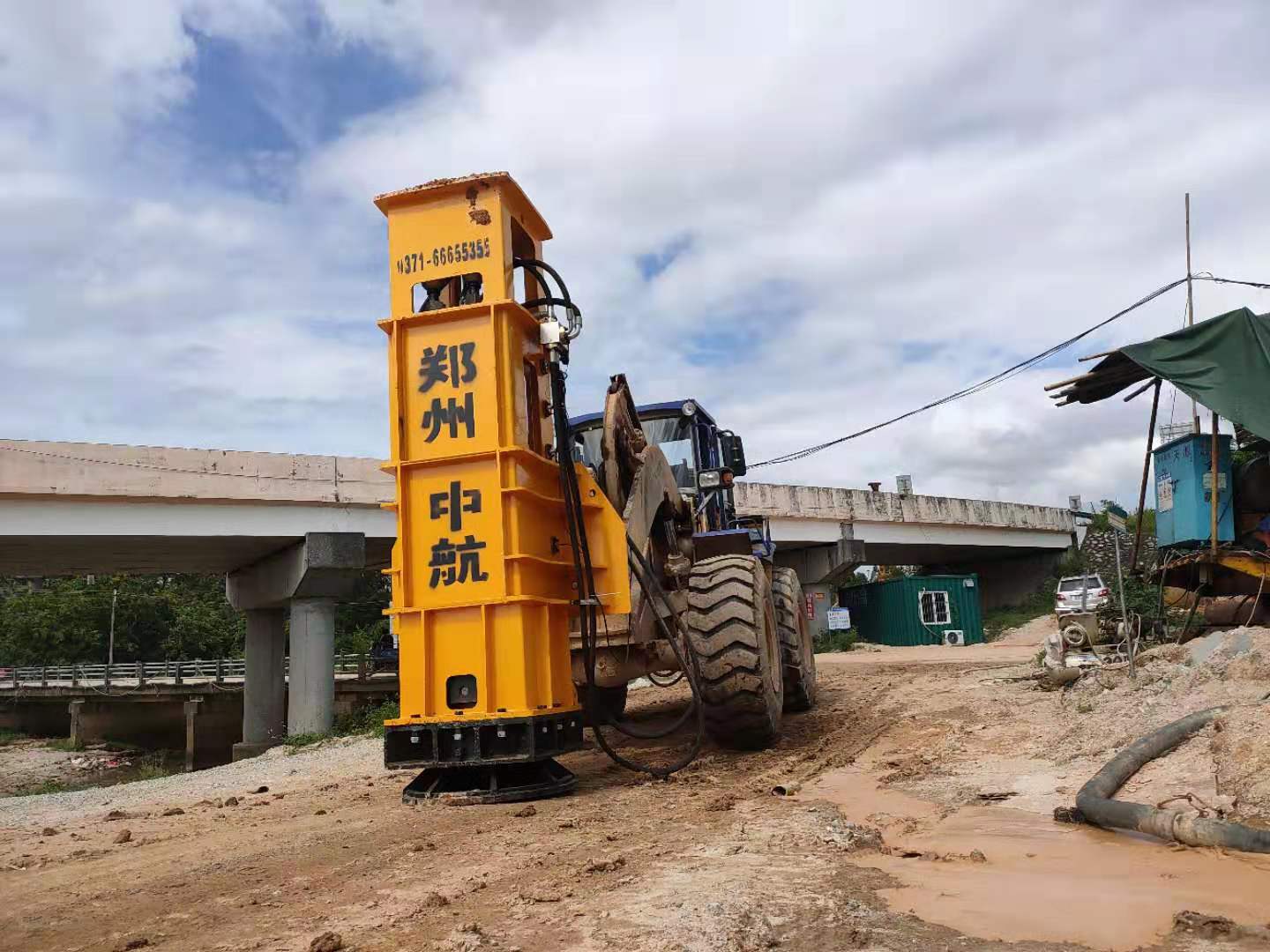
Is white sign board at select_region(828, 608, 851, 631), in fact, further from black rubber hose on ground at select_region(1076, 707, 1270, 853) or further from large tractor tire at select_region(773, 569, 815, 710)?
black rubber hose on ground at select_region(1076, 707, 1270, 853)

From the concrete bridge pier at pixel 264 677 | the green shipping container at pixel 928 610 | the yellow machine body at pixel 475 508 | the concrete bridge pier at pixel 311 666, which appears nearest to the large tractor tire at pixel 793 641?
the yellow machine body at pixel 475 508

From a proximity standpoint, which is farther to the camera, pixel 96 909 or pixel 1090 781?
pixel 1090 781

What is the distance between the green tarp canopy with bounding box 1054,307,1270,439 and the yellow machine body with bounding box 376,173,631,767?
7807 millimetres

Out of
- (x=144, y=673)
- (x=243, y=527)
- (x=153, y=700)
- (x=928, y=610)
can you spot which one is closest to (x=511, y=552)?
(x=243, y=527)

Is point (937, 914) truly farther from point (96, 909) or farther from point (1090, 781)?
point (96, 909)

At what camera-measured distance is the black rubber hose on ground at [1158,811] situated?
3.97 metres

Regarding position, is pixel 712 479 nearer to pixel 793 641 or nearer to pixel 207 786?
pixel 793 641

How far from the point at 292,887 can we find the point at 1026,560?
4046cm

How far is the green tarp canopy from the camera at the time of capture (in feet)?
34.8

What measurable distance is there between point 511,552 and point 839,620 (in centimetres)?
2700

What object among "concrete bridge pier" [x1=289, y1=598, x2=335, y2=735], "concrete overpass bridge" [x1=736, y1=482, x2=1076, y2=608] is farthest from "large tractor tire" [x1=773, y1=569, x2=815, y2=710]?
"concrete overpass bridge" [x1=736, y1=482, x2=1076, y2=608]

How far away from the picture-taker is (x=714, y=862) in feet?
13.9

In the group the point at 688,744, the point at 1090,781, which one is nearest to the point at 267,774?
the point at 688,744

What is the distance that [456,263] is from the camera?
671 cm
